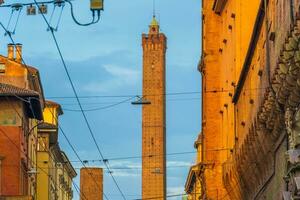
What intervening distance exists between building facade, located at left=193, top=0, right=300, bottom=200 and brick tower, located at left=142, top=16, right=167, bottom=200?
→ 206 feet

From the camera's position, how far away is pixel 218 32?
49281 mm

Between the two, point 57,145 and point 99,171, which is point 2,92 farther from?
point 99,171

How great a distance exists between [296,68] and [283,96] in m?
2.52

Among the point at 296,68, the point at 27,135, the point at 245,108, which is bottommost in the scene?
the point at 296,68

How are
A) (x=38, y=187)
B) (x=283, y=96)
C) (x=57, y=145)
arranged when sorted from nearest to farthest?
1. (x=283, y=96)
2. (x=38, y=187)
3. (x=57, y=145)

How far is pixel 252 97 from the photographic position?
98.0 feet

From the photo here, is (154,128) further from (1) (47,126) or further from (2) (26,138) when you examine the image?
(2) (26,138)

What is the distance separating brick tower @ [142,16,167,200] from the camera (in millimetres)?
114500

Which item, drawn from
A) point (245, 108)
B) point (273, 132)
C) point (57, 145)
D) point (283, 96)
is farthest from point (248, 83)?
point (57, 145)

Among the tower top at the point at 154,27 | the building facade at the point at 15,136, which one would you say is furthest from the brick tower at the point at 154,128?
the building facade at the point at 15,136

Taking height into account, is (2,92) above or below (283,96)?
above

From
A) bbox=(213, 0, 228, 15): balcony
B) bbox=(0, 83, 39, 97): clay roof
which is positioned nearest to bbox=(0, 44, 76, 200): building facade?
bbox=(0, 83, 39, 97): clay roof

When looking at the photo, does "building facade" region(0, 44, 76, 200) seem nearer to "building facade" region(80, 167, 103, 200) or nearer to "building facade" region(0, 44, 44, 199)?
"building facade" region(0, 44, 44, 199)

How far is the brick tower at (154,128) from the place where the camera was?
376ft
